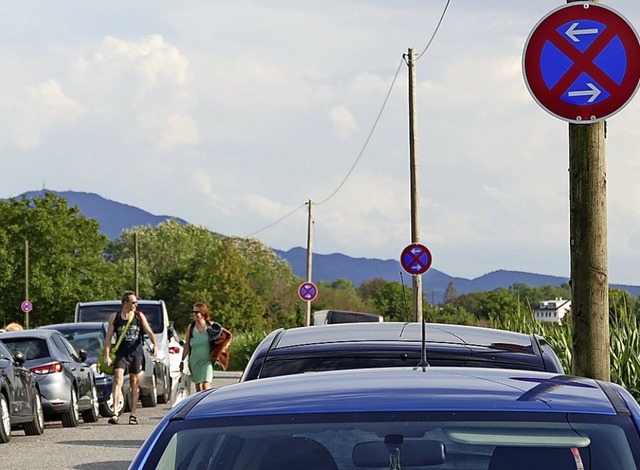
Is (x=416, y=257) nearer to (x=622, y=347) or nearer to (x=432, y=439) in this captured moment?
(x=622, y=347)

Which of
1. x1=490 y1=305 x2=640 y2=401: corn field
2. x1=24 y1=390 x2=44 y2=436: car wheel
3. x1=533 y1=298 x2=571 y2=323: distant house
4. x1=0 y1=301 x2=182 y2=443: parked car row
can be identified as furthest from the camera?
x1=533 y1=298 x2=571 y2=323: distant house

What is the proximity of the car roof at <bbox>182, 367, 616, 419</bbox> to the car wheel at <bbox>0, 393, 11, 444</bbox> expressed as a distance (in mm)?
12714

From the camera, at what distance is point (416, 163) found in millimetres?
37938

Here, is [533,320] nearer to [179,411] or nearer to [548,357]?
[548,357]

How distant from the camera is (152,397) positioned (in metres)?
25.8

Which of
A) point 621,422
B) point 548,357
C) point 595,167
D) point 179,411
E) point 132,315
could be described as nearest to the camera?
point 621,422

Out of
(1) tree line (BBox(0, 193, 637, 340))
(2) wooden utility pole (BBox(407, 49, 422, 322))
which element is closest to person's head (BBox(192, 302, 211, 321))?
(2) wooden utility pole (BBox(407, 49, 422, 322))

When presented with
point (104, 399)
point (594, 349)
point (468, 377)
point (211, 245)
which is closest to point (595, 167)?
A: point (594, 349)

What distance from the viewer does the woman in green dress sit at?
1875 cm

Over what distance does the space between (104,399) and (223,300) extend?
100011 mm

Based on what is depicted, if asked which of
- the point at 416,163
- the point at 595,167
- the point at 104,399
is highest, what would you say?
the point at 416,163

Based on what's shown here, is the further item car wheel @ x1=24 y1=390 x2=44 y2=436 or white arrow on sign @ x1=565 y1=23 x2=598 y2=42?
car wheel @ x1=24 y1=390 x2=44 y2=436

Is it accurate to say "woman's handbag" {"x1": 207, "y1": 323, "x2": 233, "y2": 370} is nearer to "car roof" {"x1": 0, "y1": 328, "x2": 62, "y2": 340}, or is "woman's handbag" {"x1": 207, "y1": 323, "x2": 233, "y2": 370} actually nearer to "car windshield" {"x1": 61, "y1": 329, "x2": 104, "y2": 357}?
"car roof" {"x1": 0, "y1": 328, "x2": 62, "y2": 340}

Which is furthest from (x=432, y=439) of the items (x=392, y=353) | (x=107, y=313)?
(x=107, y=313)
